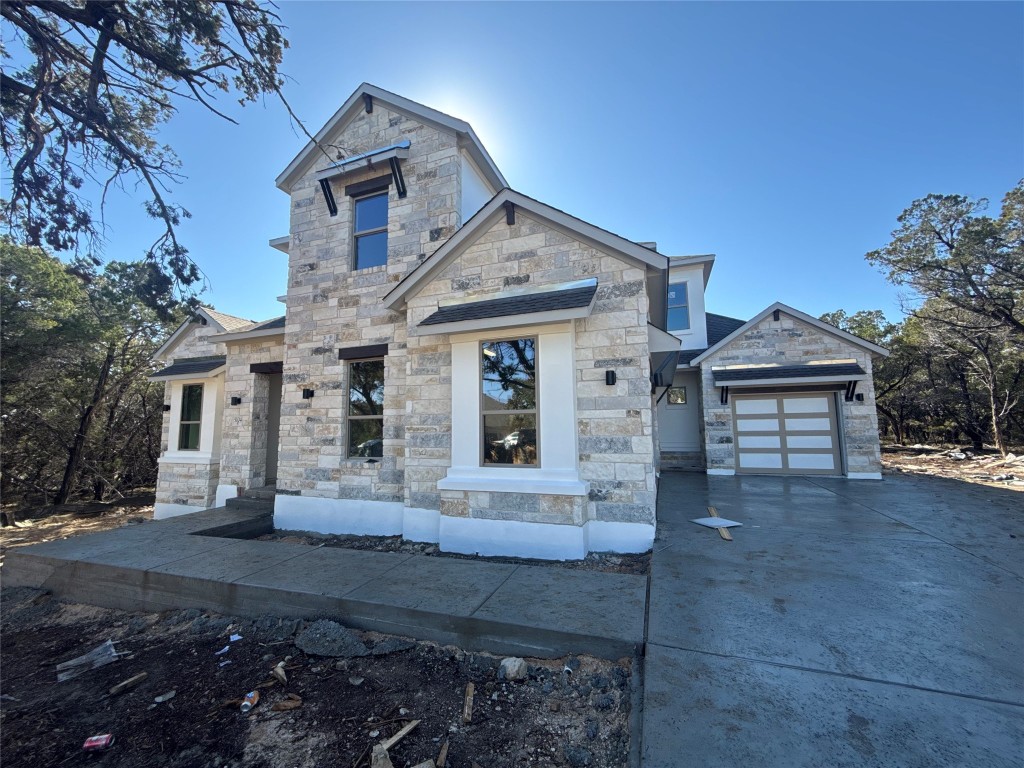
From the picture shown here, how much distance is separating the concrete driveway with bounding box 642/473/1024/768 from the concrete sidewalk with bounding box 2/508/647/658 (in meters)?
0.58

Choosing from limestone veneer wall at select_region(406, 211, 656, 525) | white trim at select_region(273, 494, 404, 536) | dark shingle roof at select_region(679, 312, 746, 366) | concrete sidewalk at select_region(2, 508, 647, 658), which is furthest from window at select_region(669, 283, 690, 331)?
concrete sidewalk at select_region(2, 508, 647, 658)

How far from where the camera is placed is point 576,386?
5.58 meters

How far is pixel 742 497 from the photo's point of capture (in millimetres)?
8133

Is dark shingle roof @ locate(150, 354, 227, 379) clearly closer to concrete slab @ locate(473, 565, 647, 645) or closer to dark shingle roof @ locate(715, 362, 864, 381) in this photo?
concrete slab @ locate(473, 565, 647, 645)

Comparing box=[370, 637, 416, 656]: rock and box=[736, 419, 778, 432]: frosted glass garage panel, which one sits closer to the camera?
box=[370, 637, 416, 656]: rock

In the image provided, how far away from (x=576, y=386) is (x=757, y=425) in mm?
8319

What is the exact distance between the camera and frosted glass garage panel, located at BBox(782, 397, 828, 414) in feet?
36.2

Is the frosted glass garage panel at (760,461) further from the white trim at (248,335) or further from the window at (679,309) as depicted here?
the white trim at (248,335)

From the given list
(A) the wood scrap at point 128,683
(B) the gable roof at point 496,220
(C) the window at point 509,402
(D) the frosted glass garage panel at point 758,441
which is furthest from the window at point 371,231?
(D) the frosted glass garage panel at point 758,441

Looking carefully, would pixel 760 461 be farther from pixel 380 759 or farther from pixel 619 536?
pixel 380 759

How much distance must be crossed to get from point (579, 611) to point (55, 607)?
21.0ft

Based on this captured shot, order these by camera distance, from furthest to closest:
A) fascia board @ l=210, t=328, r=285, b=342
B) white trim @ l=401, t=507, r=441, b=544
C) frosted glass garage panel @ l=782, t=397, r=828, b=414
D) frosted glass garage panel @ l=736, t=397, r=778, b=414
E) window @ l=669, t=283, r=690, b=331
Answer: window @ l=669, t=283, r=690, b=331
frosted glass garage panel @ l=736, t=397, r=778, b=414
frosted glass garage panel @ l=782, t=397, r=828, b=414
fascia board @ l=210, t=328, r=285, b=342
white trim @ l=401, t=507, r=441, b=544

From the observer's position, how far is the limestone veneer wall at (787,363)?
10578 millimetres

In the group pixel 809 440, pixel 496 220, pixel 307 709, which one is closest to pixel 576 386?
pixel 496 220
